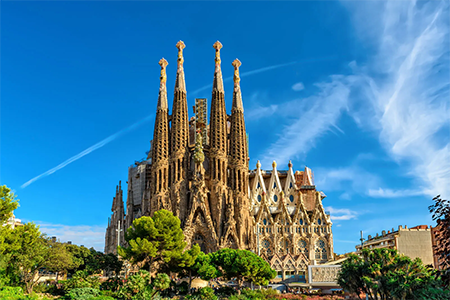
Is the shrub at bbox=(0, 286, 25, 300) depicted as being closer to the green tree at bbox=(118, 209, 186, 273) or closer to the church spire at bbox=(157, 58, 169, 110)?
the green tree at bbox=(118, 209, 186, 273)

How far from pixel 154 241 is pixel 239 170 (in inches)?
1061

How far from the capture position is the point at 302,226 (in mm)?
66500

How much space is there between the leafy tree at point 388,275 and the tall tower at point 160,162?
34.9 meters

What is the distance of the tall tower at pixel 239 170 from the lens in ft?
198

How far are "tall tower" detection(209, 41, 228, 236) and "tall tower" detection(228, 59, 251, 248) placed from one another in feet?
4.16

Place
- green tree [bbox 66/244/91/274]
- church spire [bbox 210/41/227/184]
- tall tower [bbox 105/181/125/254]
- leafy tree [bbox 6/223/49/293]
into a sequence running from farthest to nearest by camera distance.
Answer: tall tower [bbox 105/181/125/254] → church spire [bbox 210/41/227/184] → green tree [bbox 66/244/91/274] → leafy tree [bbox 6/223/49/293]

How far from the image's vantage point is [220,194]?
6066 centimetres

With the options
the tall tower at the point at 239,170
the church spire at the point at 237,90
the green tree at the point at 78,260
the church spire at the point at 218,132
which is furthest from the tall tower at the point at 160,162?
the green tree at the point at 78,260

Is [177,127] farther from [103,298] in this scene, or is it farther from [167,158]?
[103,298]

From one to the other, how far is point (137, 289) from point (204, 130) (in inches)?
1728

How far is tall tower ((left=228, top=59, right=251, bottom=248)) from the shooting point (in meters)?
60.4

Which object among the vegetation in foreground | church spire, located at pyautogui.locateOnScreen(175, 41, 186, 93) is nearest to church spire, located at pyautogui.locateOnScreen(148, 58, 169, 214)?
church spire, located at pyautogui.locateOnScreen(175, 41, 186, 93)

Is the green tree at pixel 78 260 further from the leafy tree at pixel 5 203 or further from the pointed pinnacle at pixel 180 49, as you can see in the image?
the pointed pinnacle at pixel 180 49

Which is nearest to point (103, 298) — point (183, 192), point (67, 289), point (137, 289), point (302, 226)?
point (137, 289)
